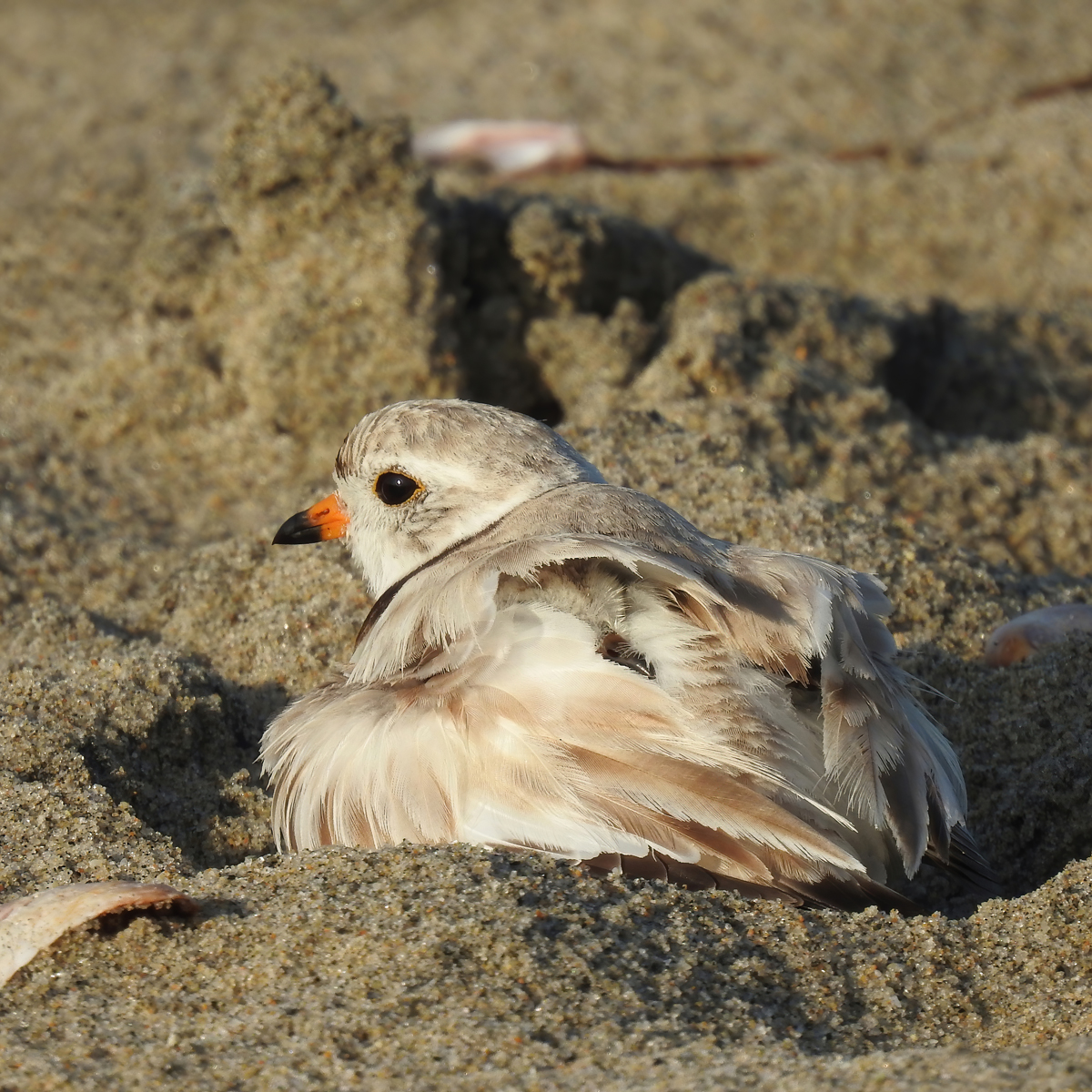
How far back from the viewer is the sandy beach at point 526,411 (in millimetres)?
2064

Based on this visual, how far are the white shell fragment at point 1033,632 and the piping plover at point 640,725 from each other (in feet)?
2.03

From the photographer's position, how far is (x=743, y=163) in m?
7.12

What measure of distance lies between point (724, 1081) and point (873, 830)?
803 millimetres

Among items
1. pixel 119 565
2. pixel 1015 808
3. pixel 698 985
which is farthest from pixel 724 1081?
pixel 119 565

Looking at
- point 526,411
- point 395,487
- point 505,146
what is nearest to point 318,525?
point 395,487

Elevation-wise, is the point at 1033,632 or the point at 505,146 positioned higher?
the point at 505,146

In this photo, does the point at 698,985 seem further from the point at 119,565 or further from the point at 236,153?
the point at 236,153

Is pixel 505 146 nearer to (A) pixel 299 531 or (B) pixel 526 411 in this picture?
(B) pixel 526 411

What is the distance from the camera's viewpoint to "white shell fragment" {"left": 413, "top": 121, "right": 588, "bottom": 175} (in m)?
6.94

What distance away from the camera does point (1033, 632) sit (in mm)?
3354

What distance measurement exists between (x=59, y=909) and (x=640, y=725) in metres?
0.95

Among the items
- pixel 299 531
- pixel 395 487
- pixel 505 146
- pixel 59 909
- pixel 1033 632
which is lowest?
pixel 1033 632

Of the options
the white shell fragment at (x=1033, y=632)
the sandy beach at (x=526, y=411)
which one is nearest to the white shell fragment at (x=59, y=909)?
the sandy beach at (x=526, y=411)

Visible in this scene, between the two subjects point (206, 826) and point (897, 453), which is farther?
point (897, 453)
